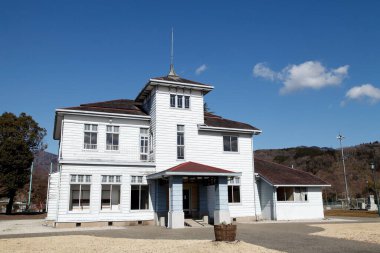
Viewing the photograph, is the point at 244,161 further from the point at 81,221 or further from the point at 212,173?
the point at 81,221

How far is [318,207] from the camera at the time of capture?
26953 mm

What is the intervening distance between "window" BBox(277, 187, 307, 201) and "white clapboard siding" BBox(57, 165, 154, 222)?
1065cm

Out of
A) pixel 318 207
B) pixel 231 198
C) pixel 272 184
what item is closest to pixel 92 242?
pixel 231 198

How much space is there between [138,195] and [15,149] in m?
19.2

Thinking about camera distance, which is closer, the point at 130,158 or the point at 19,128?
the point at 130,158

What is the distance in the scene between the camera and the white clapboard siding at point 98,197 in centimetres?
2016

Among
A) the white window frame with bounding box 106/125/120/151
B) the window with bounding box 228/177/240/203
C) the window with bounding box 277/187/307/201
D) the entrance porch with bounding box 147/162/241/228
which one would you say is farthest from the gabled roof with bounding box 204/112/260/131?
the white window frame with bounding box 106/125/120/151

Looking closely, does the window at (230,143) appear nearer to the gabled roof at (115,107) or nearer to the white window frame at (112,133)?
the gabled roof at (115,107)

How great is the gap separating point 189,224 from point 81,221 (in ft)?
20.9

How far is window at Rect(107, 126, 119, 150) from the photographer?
2264 cm

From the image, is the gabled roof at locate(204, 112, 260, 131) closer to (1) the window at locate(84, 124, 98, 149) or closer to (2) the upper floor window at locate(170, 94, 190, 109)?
(2) the upper floor window at locate(170, 94, 190, 109)

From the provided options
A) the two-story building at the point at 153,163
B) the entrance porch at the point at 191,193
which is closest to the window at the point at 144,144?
the two-story building at the point at 153,163

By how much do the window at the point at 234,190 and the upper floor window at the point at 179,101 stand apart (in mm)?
6193

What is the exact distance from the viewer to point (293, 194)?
26.7 meters
